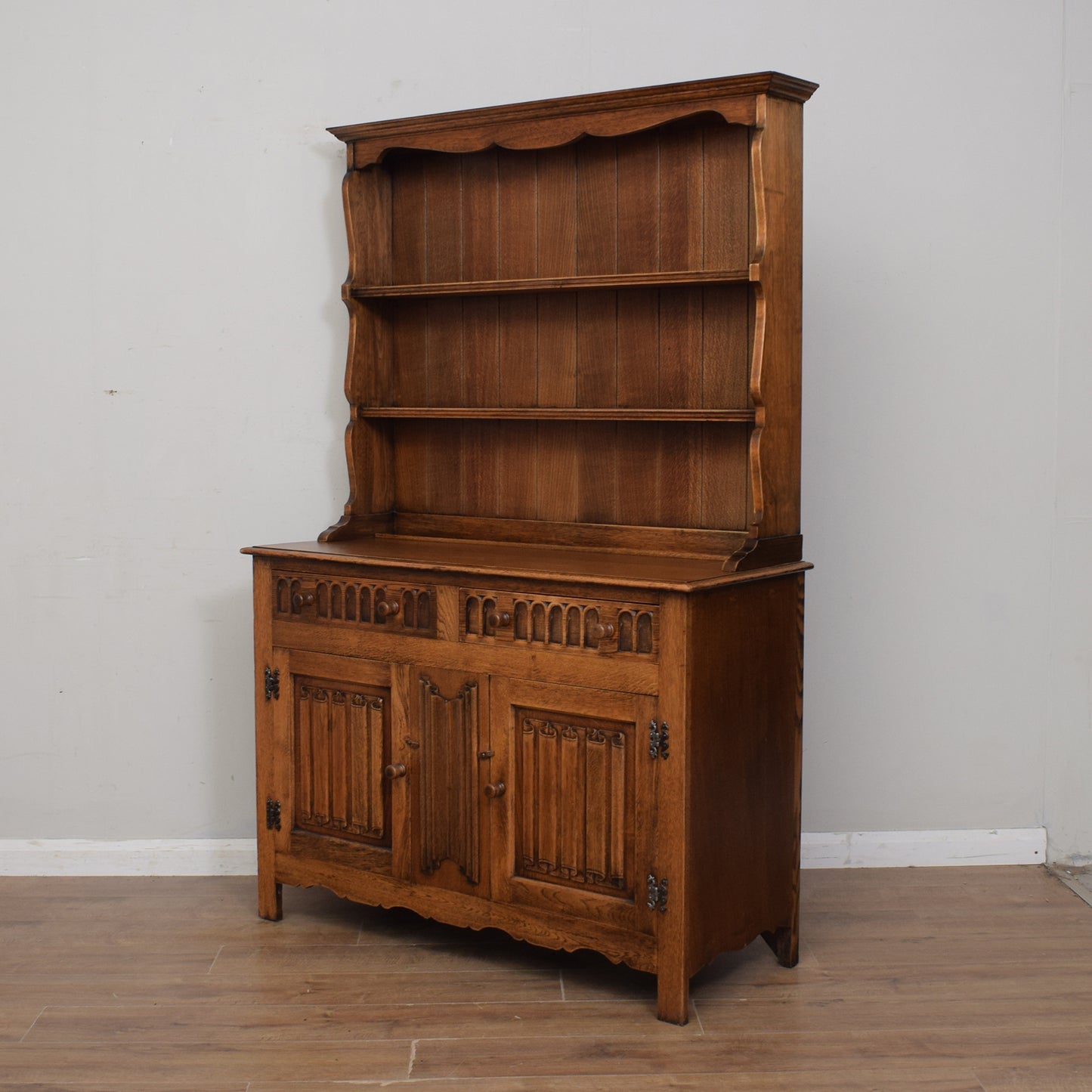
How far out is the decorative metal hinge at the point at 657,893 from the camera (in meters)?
2.91

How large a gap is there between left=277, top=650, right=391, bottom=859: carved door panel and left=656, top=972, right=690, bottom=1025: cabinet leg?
2.78 feet

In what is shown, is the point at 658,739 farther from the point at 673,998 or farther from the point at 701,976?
the point at 701,976

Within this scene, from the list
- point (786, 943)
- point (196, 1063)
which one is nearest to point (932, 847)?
point (786, 943)

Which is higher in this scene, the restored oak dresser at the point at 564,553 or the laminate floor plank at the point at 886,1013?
the restored oak dresser at the point at 564,553

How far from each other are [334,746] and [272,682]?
266 millimetres

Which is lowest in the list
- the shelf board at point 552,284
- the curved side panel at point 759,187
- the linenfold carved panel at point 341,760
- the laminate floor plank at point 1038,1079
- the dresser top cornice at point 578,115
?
the laminate floor plank at point 1038,1079

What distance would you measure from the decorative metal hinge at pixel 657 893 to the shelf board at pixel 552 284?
1429 mm

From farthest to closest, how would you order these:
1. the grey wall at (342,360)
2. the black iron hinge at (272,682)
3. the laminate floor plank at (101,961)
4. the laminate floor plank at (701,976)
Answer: the grey wall at (342,360) → the black iron hinge at (272,682) → the laminate floor plank at (101,961) → the laminate floor plank at (701,976)

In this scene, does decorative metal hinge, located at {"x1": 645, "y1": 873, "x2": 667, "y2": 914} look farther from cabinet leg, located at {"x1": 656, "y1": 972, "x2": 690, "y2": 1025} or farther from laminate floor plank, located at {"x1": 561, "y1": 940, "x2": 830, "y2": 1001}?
laminate floor plank, located at {"x1": 561, "y1": 940, "x2": 830, "y2": 1001}

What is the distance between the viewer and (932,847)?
13.0 feet

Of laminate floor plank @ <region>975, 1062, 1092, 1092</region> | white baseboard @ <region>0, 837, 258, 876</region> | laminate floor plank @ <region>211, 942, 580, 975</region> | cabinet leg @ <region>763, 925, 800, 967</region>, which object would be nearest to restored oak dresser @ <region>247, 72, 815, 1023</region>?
cabinet leg @ <region>763, 925, 800, 967</region>

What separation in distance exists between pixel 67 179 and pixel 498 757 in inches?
88.3

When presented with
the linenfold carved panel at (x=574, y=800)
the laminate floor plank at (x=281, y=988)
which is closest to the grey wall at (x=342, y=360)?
the laminate floor plank at (x=281, y=988)

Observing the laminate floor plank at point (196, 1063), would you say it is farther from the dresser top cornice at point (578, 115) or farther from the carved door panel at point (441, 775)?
the dresser top cornice at point (578, 115)
